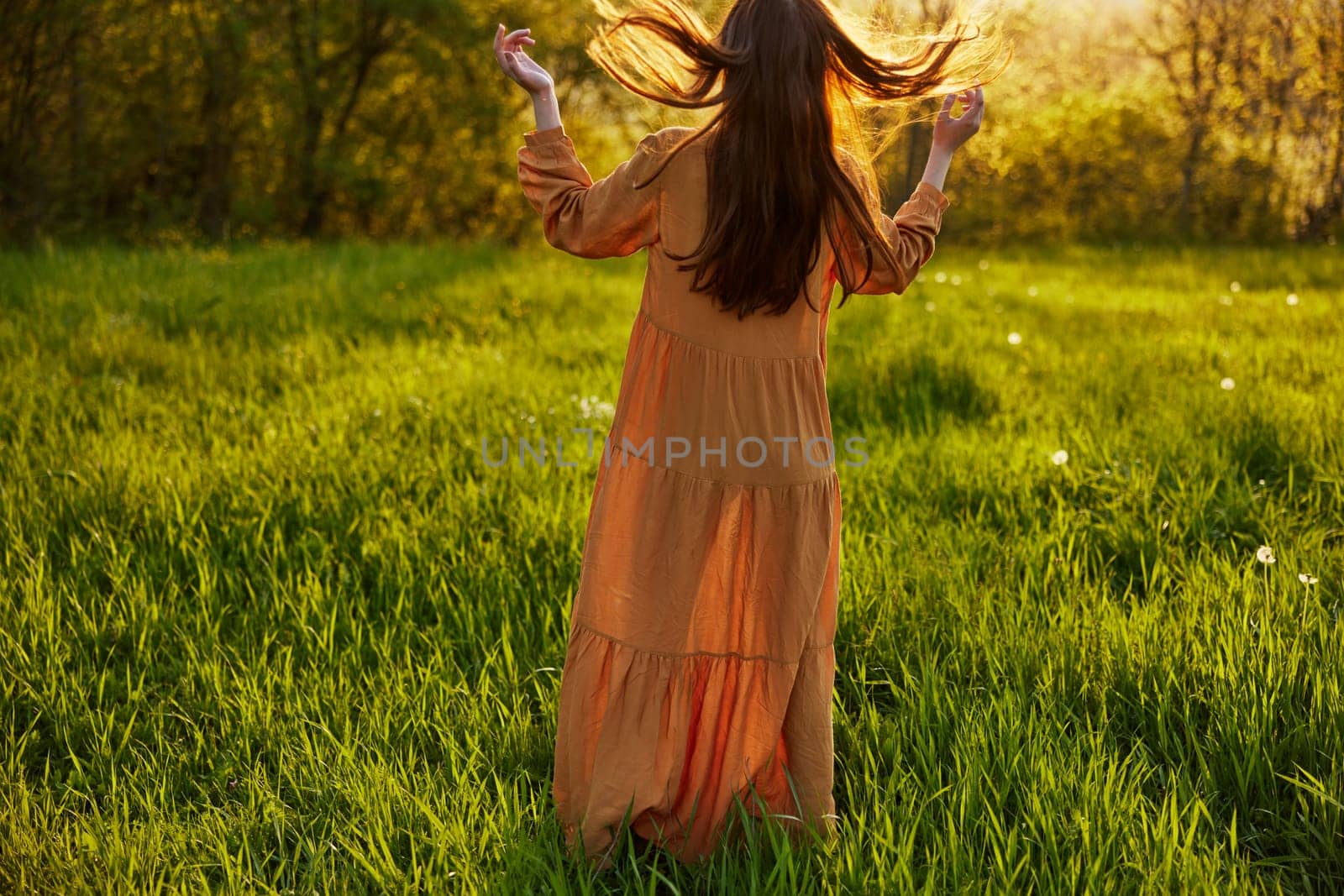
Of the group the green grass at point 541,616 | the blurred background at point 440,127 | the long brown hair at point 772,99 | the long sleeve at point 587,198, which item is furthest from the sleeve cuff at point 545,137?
the blurred background at point 440,127

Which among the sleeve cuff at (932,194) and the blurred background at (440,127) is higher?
the blurred background at (440,127)

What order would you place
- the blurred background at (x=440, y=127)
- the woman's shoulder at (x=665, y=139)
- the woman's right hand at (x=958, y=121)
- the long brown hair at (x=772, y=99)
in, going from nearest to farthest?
the long brown hair at (x=772, y=99)
the woman's shoulder at (x=665, y=139)
the woman's right hand at (x=958, y=121)
the blurred background at (x=440, y=127)

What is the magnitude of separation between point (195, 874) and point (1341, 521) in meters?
3.33

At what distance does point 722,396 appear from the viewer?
1.74 metres

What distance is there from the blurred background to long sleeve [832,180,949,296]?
7.92 meters

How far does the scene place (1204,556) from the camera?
2.95 meters

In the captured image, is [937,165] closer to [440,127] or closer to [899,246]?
[899,246]

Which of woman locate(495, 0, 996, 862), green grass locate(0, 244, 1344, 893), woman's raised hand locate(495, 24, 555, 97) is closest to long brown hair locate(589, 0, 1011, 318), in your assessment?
woman locate(495, 0, 996, 862)

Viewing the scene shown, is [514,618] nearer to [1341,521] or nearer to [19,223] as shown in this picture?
[1341,521]

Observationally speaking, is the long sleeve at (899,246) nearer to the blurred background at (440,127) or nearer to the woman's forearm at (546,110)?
the woman's forearm at (546,110)

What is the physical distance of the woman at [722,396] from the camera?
1613 millimetres

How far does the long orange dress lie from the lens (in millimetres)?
1737

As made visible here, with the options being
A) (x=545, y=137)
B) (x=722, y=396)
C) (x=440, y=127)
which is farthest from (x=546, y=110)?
(x=440, y=127)

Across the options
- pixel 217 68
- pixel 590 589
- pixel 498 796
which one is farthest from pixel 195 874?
pixel 217 68
